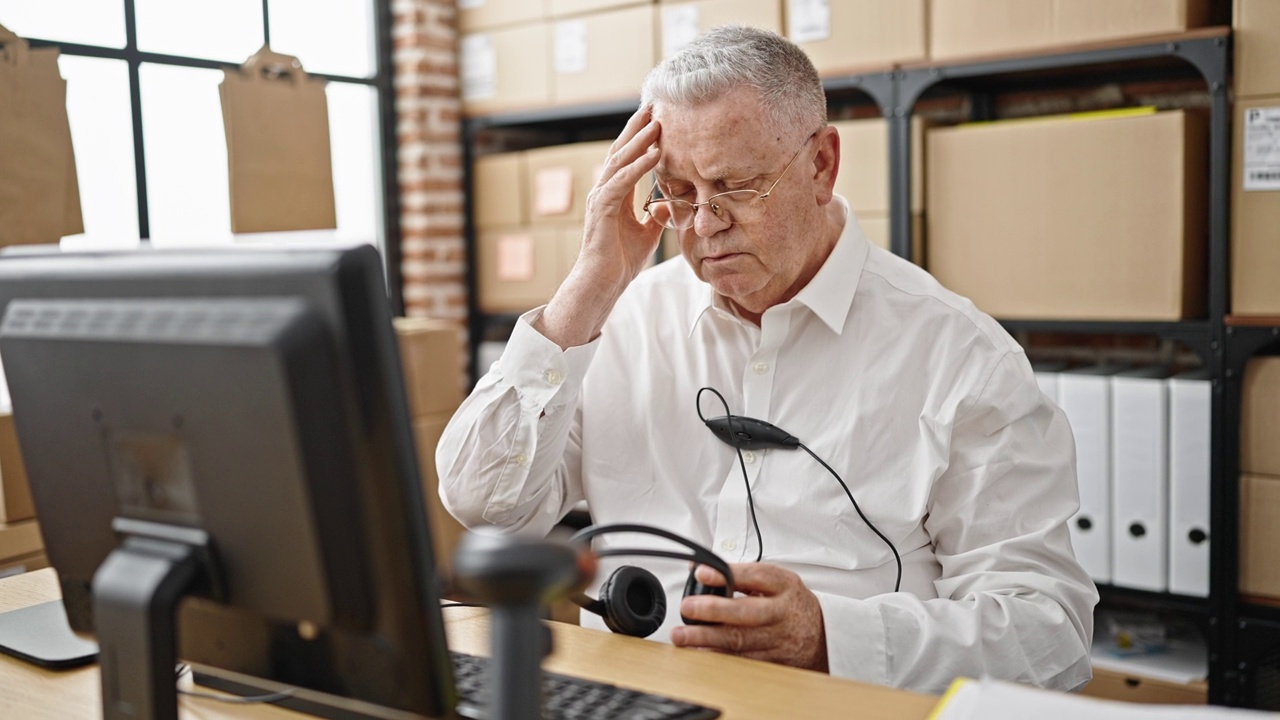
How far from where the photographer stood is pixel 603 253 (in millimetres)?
1475

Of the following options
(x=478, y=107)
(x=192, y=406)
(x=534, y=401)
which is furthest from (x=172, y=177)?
(x=192, y=406)

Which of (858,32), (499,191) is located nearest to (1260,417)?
(858,32)

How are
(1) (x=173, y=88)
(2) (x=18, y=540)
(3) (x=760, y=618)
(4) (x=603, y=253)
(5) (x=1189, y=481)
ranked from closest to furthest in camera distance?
1. (3) (x=760, y=618)
2. (4) (x=603, y=253)
3. (2) (x=18, y=540)
4. (5) (x=1189, y=481)
5. (1) (x=173, y=88)

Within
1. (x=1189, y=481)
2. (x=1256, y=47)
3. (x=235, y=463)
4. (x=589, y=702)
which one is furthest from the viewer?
(x=1189, y=481)

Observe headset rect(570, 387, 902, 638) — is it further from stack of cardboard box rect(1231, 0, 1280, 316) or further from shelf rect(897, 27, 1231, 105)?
shelf rect(897, 27, 1231, 105)

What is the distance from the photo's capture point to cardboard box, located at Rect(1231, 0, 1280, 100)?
2.10 m

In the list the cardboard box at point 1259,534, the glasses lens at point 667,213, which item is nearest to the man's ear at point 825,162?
the glasses lens at point 667,213

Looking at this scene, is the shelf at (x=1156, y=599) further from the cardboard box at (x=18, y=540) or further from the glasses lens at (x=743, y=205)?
the cardboard box at (x=18, y=540)

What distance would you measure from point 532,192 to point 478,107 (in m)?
0.32

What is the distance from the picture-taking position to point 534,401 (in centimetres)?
139

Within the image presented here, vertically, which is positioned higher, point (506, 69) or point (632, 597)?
point (506, 69)

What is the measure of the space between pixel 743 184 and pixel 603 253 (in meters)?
0.19

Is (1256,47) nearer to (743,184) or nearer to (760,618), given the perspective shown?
(743,184)

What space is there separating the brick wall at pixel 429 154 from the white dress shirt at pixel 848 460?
1.69 metres
